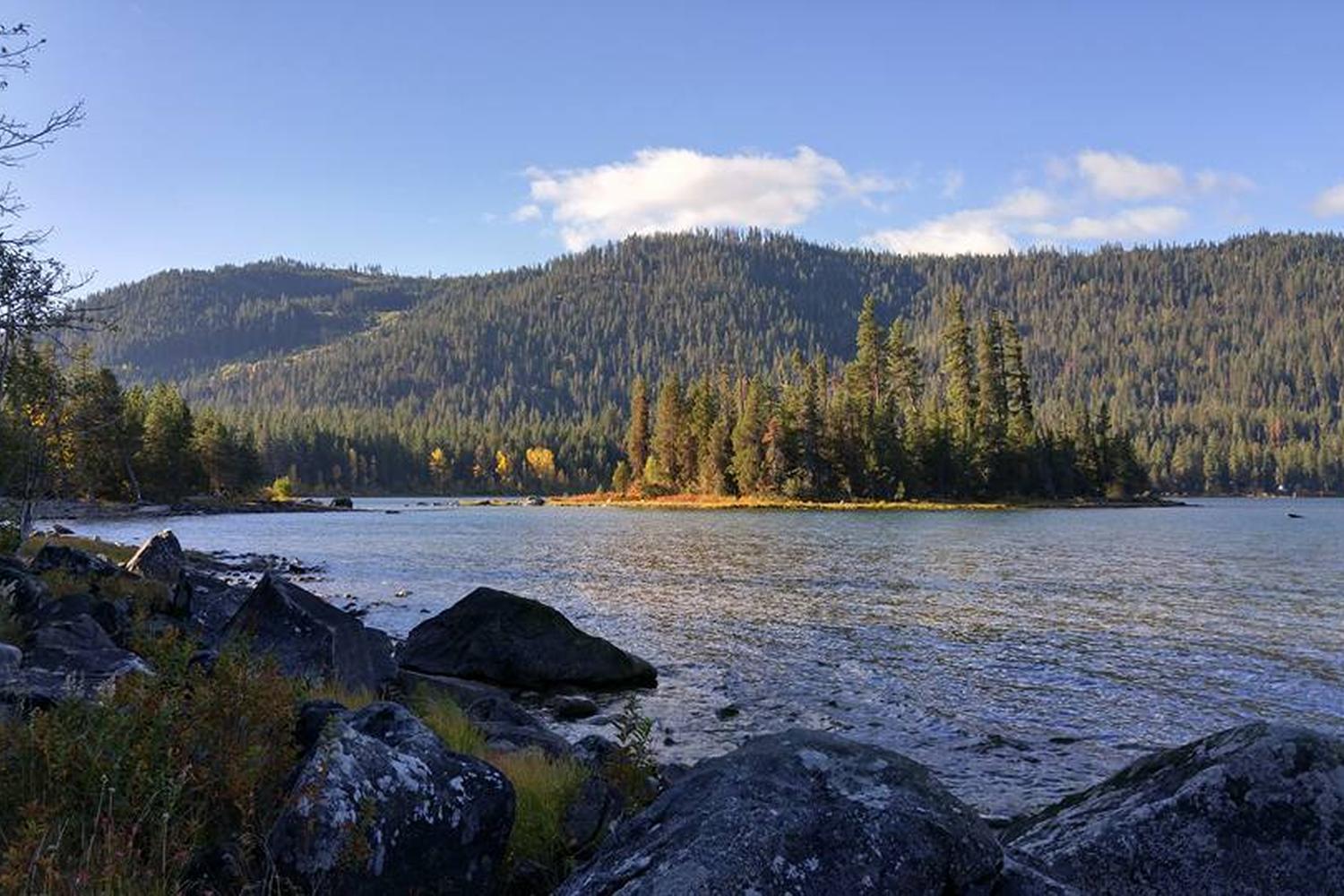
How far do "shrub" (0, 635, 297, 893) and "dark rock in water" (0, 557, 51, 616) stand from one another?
992 centimetres

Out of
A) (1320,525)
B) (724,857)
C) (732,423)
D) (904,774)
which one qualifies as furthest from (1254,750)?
(732,423)

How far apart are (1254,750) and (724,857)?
4.74m

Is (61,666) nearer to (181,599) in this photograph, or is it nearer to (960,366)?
(181,599)

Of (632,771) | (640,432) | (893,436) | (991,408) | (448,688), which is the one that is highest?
(991,408)

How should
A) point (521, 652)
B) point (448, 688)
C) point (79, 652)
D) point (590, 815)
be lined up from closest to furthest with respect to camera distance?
point (590, 815) → point (79, 652) → point (448, 688) → point (521, 652)

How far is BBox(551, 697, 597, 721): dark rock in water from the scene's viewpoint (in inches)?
720

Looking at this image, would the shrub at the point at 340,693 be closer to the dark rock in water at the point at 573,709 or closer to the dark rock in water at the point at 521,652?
the dark rock in water at the point at 573,709

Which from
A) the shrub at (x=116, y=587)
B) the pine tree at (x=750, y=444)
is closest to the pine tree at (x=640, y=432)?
the pine tree at (x=750, y=444)

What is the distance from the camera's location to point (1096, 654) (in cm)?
2309

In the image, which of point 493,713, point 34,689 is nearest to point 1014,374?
point 493,713

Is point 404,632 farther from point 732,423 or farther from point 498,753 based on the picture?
point 732,423

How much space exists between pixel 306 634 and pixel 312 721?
829 centimetres

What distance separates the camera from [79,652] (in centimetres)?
1123

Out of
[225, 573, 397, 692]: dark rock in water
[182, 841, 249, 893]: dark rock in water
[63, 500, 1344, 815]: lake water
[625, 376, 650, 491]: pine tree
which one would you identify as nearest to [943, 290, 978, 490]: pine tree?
[625, 376, 650, 491]: pine tree
